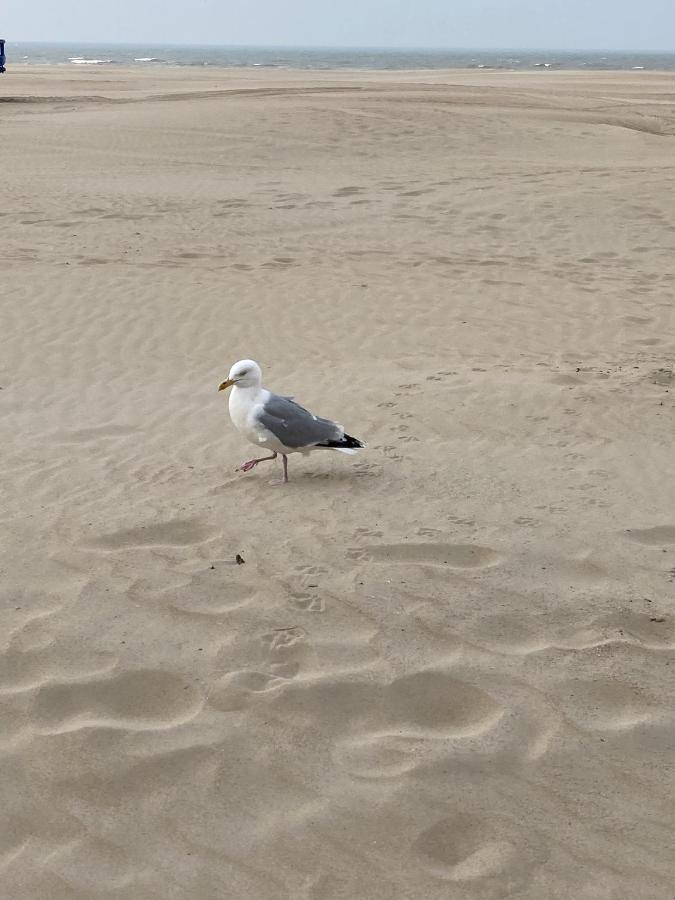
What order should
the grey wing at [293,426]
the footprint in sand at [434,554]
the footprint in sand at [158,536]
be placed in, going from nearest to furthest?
the footprint in sand at [434,554] < the footprint in sand at [158,536] < the grey wing at [293,426]

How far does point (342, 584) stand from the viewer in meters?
4.14

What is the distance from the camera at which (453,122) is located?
2092 cm

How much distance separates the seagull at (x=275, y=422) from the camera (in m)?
5.11

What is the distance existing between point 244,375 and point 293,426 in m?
0.40

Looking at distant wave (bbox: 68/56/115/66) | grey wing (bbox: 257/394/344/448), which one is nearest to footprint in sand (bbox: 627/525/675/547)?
grey wing (bbox: 257/394/344/448)

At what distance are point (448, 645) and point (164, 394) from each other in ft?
12.9

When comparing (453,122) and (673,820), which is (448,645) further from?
(453,122)

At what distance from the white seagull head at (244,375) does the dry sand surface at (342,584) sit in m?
0.55

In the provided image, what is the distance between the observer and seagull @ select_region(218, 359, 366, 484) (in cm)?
511

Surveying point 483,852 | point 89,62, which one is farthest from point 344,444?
point 89,62

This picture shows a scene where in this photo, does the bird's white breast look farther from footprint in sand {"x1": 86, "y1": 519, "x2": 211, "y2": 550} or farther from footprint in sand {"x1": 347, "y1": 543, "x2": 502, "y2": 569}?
footprint in sand {"x1": 347, "y1": 543, "x2": 502, "y2": 569}

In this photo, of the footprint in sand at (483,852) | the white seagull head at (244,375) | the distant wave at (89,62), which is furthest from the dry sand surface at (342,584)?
the distant wave at (89,62)

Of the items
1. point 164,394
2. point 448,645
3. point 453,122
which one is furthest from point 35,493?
point 453,122

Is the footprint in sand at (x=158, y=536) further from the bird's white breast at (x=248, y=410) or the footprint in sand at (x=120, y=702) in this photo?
the footprint in sand at (x=120, y=702)
